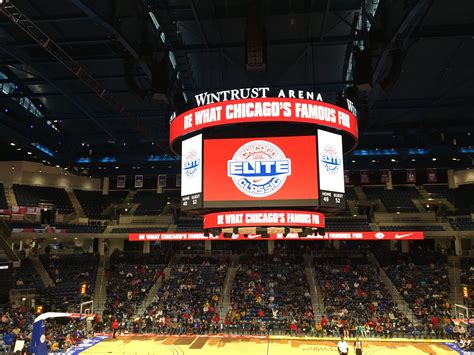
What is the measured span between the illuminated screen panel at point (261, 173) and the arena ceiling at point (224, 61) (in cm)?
463

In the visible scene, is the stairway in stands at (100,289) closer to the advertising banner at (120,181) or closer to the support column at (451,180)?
the advertising banner at (120,181)

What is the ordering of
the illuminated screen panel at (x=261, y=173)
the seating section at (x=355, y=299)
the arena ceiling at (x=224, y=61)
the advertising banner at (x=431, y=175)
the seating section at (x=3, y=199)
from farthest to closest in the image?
the advertising banner at (x=431, y=175)
the seating section at (x=3, y=199)
the seating section at (x=355, y=299)
the arena ceiling at (x=224, y=61)
the illuminated screen panel at (x=261, y=173)

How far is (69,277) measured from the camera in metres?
34.5

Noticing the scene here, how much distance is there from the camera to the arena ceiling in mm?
16891

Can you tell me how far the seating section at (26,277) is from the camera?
31848 mm

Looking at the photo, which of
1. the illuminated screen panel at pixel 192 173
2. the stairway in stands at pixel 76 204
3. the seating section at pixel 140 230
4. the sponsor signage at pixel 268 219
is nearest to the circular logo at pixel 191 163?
the illuminated screen panel at pixel 192 173

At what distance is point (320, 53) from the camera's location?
69.4ft

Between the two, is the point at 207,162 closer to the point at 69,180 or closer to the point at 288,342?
the point at 288,342

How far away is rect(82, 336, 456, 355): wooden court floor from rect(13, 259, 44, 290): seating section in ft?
37.1

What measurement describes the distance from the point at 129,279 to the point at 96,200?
13.8m

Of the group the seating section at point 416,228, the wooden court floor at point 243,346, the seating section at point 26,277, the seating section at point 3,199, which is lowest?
the wooden court floor at point 243,346

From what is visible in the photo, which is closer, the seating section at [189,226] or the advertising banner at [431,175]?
the seating section at [189,226]

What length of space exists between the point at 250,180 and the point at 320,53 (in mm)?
10973

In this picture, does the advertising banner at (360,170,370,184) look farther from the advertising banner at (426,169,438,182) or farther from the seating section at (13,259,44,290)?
the seating section at (13,259,44,290)
